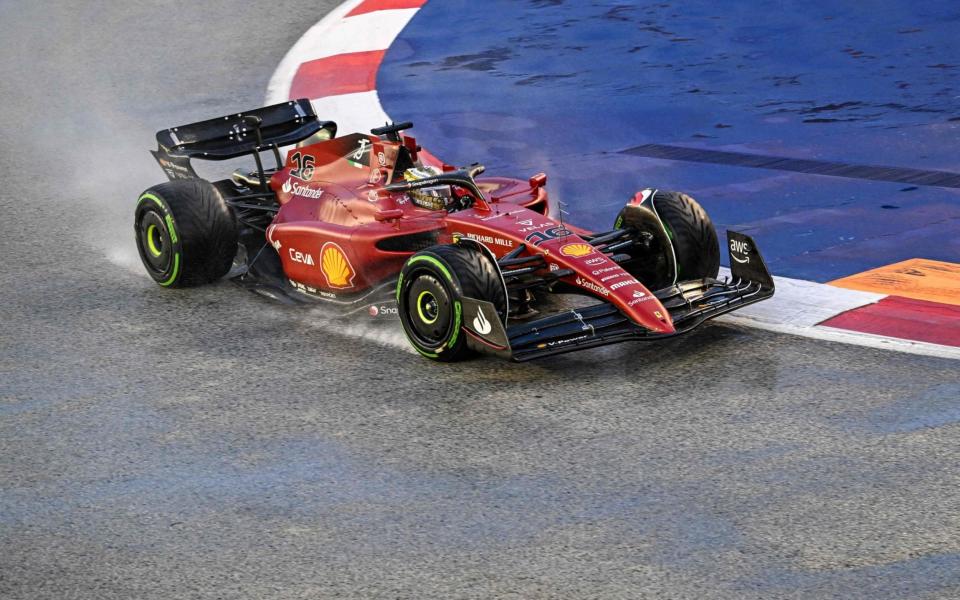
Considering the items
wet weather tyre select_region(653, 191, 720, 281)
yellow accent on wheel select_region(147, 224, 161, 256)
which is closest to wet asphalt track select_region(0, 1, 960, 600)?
yellow accent on wheel select_region(147, 224, 161, 256)

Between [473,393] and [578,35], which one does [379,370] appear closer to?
[473,393]

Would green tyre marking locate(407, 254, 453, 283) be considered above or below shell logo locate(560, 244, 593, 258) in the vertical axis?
above

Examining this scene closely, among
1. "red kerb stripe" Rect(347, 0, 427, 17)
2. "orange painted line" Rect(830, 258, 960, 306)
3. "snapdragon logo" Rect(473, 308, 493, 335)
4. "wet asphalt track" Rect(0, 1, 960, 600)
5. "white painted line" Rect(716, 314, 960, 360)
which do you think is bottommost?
"orange painted line" Rect(830, 258, 960, 306)

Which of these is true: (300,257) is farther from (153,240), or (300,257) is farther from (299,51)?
(299,51)

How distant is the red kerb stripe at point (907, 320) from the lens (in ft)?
24.7

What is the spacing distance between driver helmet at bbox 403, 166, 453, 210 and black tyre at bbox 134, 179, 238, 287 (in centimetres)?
129

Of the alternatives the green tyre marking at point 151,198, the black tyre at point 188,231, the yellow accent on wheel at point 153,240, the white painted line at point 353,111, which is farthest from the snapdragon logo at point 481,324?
the white painted line at point 353,111

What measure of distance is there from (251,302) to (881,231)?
4.42 meters

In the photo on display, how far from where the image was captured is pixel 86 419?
698cm

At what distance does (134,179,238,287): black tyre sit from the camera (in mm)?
8781

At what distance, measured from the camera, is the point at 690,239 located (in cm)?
802

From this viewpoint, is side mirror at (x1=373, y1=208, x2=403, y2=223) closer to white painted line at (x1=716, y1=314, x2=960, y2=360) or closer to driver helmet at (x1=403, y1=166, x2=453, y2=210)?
driver helmet at (x1=403, y1=166, x2=453, y2=210)

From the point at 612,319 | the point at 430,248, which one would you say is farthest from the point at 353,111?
the point at 612,319

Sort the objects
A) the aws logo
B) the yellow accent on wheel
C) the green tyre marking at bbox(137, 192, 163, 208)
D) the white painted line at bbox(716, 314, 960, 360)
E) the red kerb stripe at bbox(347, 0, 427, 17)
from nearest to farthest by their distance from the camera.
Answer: the white painted line at bbox(716, 314, 960, 360)
the aws logo
the green tyre marking at bbox(137, 192, 163, 208)
the yellow accent on wheel
the red kerb stripe at bbox(347, 0, 427, 17)
